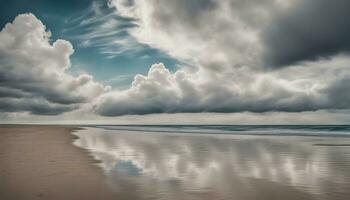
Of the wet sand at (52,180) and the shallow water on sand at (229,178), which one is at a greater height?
the wet sand at (52,180)

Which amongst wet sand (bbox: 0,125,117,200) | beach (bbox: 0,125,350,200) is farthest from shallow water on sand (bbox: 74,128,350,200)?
wet sand (bbox: 0,125,117,200)

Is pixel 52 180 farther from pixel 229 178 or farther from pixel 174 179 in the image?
pixel 229 178

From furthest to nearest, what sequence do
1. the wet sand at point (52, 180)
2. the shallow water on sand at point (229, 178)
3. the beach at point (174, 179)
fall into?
the shallow water on sand at point (229, 178)
the beach at point (174, 179)
the wet sand at point (52, 180)

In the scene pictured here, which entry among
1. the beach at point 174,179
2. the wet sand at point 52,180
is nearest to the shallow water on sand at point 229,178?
the beach at point 174,179

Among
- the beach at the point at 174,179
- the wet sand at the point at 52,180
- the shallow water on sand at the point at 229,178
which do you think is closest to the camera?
the wet sand at the point at 52,180

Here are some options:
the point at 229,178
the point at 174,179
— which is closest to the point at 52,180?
Result: the point at 174,179

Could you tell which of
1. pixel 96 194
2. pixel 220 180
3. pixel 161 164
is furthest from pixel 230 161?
pixel 96 194

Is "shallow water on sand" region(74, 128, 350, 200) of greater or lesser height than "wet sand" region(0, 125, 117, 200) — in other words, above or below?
below

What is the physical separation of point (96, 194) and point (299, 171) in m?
9.58

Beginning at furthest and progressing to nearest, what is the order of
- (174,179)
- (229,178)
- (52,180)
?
(229,178) → (174,179) → (52,180)

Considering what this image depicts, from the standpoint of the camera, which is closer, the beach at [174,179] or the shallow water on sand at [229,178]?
the beach at [174,179]

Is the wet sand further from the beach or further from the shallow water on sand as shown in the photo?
the shallow water on sand

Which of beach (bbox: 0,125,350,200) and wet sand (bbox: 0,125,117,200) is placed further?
beach (bbox: 0,125,350,200)

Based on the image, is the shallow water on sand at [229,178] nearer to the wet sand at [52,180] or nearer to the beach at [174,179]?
the beach at [174,179]
